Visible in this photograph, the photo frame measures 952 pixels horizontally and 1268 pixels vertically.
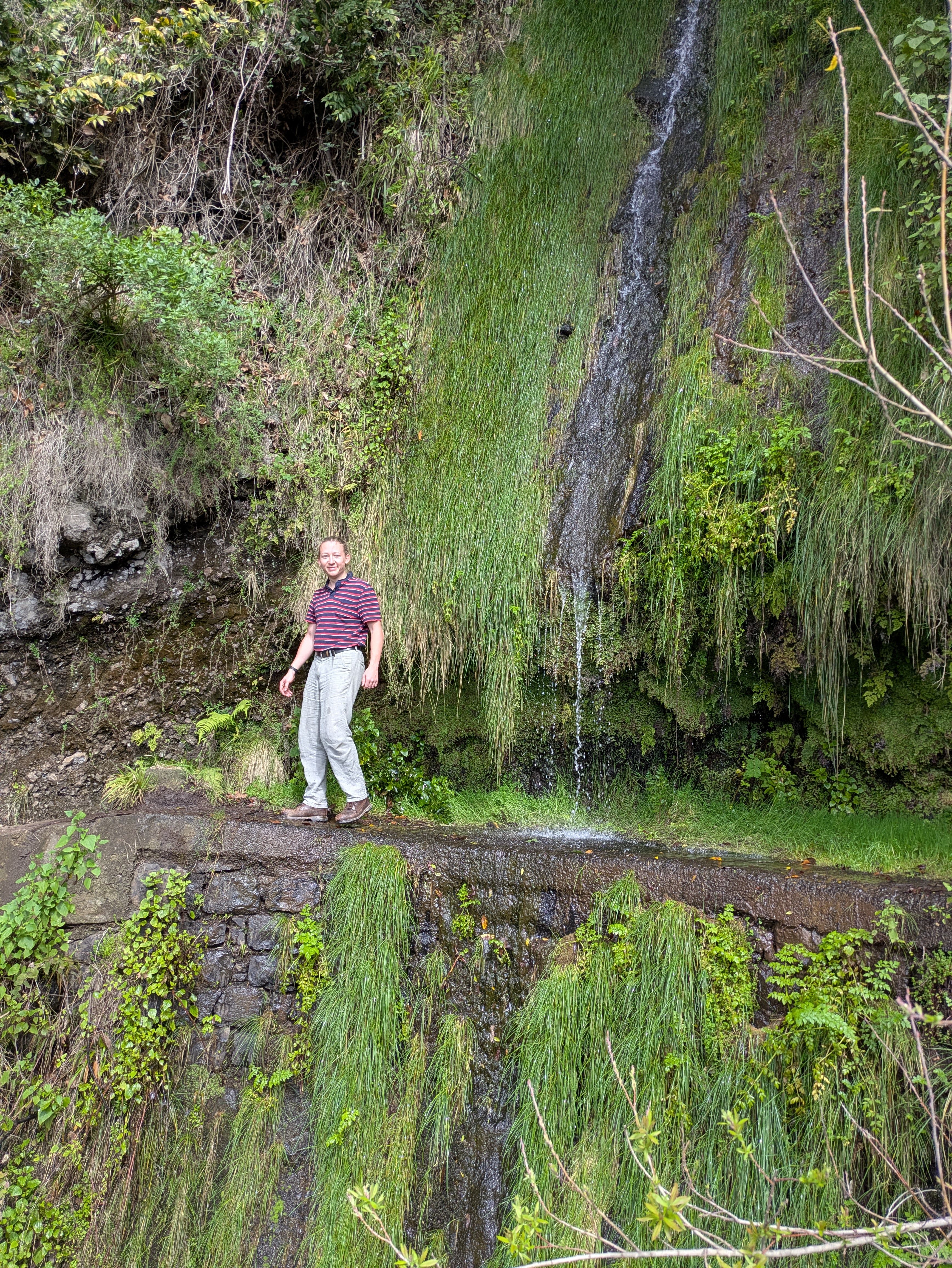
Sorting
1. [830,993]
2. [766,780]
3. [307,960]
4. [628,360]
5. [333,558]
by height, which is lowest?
[307,960]

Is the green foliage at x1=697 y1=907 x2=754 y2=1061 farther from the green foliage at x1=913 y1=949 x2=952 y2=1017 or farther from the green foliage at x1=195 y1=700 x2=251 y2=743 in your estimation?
the green foliage at x1=195 y1=700 x2=251 y2=743

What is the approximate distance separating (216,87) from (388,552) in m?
4.50

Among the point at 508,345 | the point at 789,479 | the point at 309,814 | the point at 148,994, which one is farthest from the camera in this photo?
the point at 508,345

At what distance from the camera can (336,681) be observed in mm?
4488

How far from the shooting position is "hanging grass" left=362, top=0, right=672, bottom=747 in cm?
507

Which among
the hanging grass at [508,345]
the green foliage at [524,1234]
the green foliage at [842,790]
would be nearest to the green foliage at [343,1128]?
the green foliage at [524,1234]

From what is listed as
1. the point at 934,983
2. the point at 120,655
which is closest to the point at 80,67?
the point at 120,655

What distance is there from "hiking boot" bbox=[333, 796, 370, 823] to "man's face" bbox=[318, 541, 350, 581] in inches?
53.2

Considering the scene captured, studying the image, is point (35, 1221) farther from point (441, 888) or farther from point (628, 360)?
point (628, 360)

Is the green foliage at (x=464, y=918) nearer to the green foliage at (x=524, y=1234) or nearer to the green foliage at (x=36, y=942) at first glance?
the green foliage at (x=524, y=1234)

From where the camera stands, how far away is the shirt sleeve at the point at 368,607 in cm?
462

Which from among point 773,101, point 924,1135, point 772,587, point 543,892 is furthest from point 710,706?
point 773,101

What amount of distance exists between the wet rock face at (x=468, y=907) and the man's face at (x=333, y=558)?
150cm

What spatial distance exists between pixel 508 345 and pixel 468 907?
4.09m
